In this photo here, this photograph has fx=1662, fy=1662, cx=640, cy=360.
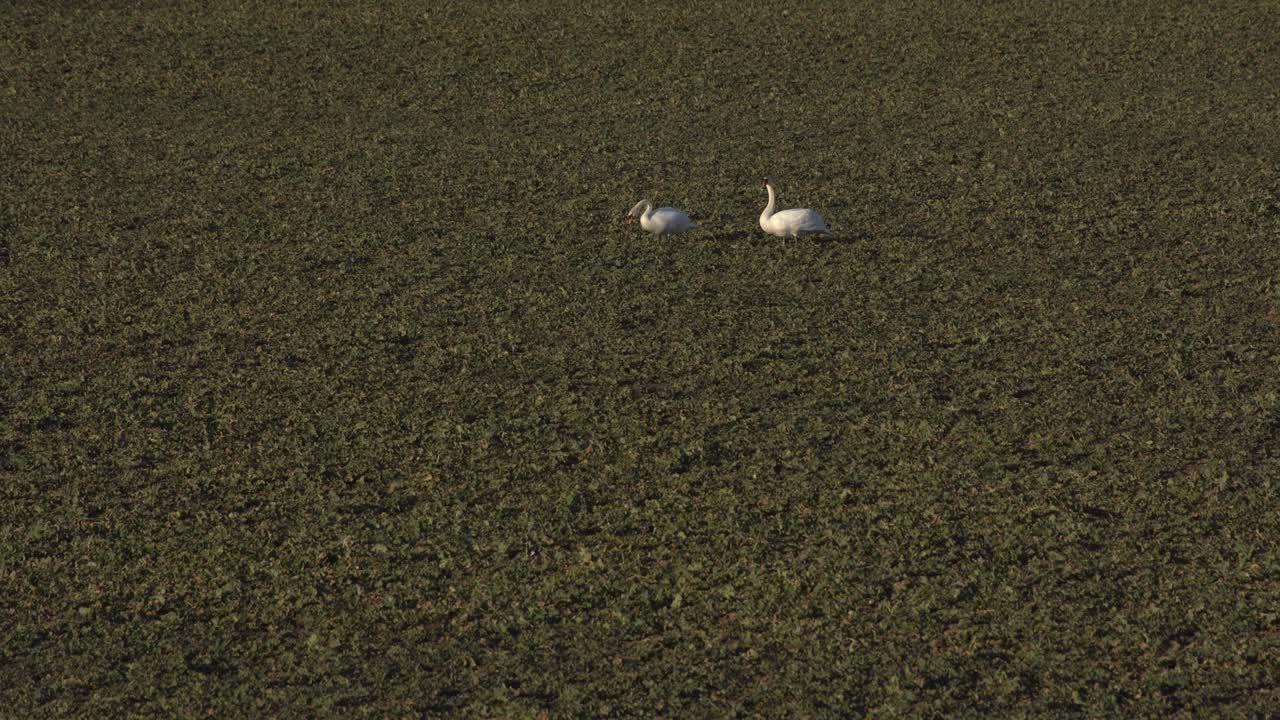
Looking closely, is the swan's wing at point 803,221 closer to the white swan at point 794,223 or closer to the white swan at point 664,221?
the white swan at point 794,223

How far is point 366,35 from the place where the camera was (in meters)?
20.9

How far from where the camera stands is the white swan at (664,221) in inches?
525

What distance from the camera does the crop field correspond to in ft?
24.0

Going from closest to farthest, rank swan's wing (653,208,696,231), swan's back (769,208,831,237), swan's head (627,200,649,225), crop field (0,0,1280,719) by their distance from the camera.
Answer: crop field (0,0,1280,719), swan's back (769,208,831,237), swan's wing (653,208,696,231), swan's head (627,200,649,225)

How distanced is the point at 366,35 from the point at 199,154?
5241 millimetres

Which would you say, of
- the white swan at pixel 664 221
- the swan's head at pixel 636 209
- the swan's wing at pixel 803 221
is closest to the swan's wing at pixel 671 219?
the white swan at pixel 664 221

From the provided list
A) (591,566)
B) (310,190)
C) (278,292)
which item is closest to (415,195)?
(310,190)

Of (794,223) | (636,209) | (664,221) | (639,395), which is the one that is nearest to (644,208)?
(636,209)

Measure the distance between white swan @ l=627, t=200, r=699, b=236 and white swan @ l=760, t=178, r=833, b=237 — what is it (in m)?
0.64

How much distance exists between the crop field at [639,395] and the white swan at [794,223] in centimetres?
13

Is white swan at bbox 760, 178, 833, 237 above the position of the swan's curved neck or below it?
below

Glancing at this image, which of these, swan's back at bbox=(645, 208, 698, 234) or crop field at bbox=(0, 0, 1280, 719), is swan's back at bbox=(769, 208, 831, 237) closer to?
crop field at bbox=(0, 0, 1280, 719)

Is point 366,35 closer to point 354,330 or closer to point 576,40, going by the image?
point 576,40

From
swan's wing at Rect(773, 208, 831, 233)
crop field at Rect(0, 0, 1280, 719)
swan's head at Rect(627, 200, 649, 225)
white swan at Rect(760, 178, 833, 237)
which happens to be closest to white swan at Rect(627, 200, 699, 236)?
swan's head at Rect(627, 200, 649, 225)
